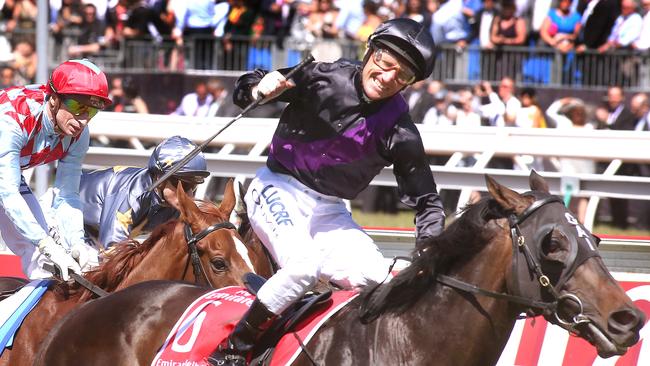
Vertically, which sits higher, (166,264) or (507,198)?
(507,198)

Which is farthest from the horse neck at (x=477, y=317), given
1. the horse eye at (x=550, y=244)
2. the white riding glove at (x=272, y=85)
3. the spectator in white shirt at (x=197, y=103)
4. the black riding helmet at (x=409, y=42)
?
the spectator in white shirt at (x=197, y=103)

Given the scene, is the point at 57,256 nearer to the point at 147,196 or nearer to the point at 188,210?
the point at 188,210

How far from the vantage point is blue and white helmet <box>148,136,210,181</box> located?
20.8 feet

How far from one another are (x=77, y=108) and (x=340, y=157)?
1534 mm

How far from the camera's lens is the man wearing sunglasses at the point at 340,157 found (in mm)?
4457

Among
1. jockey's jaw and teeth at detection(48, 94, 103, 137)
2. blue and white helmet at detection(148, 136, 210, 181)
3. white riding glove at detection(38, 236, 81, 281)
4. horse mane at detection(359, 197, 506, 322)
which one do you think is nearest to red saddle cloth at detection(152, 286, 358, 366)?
horse mane at detection(359, 197, 506, 322)

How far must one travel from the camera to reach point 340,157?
4.58m

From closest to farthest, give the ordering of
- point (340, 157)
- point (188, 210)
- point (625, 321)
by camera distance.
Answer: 1. point (625, 321)
2. point (340, 157)
3. point (188, 210)

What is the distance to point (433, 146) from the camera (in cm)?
786

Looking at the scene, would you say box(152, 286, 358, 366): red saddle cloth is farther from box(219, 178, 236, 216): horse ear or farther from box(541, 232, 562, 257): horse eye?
box(219, 178, 236, 216): horse ear

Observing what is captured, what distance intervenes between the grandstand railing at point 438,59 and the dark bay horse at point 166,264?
8733 mm

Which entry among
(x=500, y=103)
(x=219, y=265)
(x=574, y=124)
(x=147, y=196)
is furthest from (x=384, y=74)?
(x=500, y=103)

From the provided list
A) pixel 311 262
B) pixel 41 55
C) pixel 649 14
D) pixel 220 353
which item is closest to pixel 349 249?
pixel 311 262

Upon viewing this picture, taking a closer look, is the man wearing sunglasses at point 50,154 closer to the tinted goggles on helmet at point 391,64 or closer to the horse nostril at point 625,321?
the tinted goggles on helmet at point 391,64
